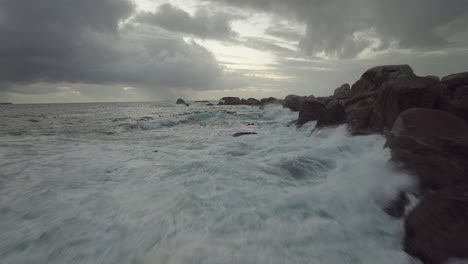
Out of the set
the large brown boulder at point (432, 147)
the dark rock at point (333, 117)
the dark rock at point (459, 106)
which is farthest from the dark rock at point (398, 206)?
the dark rock at point (333, 117)

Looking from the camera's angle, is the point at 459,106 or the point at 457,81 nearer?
the point at 459,106

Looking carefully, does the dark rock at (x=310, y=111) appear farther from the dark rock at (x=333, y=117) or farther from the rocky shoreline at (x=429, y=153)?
the rocky shoreline at (x=429, y=153)

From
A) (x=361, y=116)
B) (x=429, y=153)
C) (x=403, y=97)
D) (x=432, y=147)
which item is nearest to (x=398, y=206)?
(x=429, y=153)

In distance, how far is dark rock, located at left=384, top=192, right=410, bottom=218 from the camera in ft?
12.9

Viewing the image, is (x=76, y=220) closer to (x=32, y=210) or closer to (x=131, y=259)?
(x=32, y=210)

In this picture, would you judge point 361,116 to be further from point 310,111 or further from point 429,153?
point 429,153

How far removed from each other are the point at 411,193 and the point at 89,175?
641 cm

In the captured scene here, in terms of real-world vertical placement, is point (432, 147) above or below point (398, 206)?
above

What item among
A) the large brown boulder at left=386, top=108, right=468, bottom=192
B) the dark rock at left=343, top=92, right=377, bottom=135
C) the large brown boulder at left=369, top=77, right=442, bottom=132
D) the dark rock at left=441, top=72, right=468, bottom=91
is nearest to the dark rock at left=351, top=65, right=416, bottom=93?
the dark rock at left=441, top=72, right=468, bottom=91

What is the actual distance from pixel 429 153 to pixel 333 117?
6.66 m

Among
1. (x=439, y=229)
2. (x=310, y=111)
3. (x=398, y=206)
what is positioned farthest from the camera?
(x=310, y=111)

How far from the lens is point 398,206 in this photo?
13.4 ft

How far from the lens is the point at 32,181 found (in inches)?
223

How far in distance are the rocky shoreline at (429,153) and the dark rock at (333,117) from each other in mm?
840
